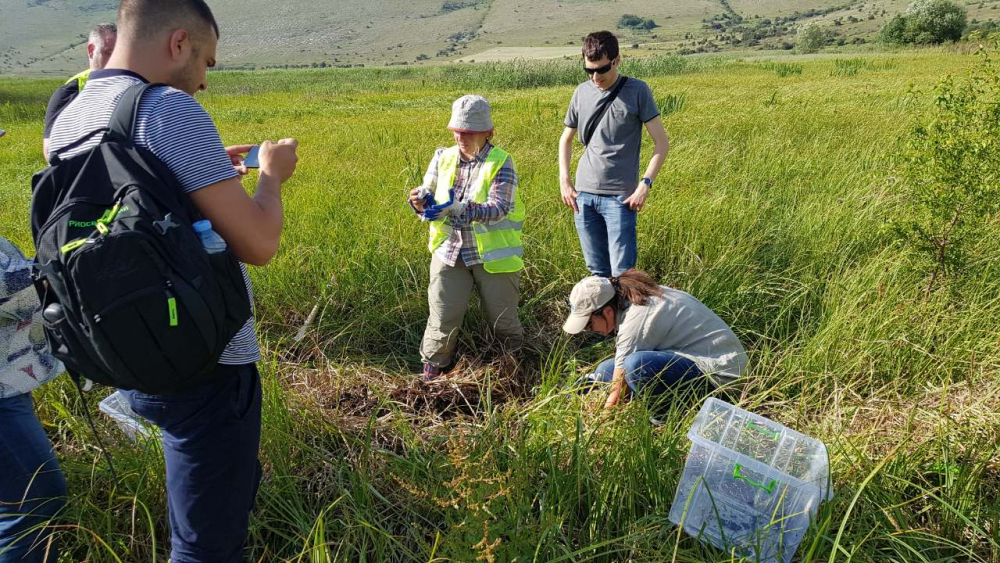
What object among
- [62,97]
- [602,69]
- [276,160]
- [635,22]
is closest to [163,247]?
[276,160]

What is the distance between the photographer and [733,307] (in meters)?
3.41

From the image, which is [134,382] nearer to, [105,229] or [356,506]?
[105,229]

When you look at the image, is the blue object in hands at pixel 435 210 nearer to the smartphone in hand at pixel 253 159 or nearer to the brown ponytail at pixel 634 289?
the brown ponytail at pixel 634 289

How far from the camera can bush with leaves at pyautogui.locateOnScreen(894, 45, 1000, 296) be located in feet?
9.08

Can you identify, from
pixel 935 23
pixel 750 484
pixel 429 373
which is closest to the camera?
pixel 750 484

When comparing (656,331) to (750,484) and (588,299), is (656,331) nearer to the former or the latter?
(588,299)

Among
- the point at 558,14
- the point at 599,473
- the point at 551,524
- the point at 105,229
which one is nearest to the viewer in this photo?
the point at 105,229

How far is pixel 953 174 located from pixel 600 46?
1.95 m

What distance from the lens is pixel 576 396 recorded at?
2.40 m

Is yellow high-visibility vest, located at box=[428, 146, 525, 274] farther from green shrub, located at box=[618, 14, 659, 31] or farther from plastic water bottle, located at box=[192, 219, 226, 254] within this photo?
green shrub, located at box=[618, 14, 659, 31]

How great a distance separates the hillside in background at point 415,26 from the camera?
117419 mm

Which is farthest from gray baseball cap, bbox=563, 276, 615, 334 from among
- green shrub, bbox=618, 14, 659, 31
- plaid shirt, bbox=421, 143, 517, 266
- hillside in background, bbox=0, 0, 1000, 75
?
green shrub, bbox=618, 14, 659, 31

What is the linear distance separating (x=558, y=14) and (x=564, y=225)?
162 meters

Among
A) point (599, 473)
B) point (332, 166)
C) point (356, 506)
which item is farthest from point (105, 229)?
point (332, 166)
